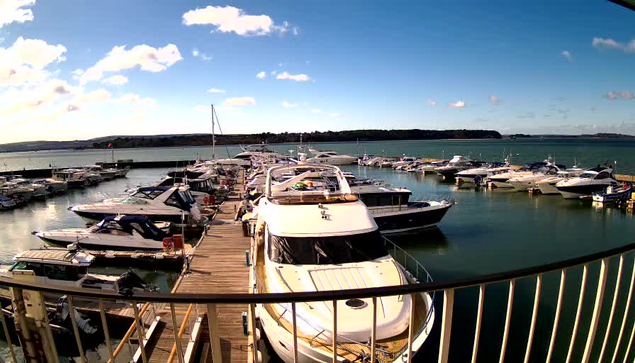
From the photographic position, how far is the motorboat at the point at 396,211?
20.8 m

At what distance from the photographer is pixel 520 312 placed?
11.8m

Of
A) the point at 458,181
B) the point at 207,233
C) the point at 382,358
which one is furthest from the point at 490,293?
the point at 458,181

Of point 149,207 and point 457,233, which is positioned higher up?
point 149,207

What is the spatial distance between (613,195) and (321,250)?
31.2 meters

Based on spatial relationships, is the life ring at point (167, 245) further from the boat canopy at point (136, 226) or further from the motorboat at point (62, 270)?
the motorboat at point (62, 270)

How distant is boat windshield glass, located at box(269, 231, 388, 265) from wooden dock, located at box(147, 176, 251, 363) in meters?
1.87

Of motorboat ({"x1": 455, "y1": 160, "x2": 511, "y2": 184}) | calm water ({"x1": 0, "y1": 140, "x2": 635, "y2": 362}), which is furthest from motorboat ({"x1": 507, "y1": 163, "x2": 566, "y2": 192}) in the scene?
motorboat ({"x1": 455, "y1": 160, "x2": 511, "y2": 184})

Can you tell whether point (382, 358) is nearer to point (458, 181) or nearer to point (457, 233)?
point (457, 233)

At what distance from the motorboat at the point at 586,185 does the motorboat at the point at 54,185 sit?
52953 mm

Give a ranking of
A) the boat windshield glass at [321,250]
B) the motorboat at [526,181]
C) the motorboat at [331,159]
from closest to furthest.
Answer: the boat windshield glass at [321,250] < the motorboat at [526,181] < the motorboat at [331,159]

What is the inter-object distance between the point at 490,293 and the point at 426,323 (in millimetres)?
8331

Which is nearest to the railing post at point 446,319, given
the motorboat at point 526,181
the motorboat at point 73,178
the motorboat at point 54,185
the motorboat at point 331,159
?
the motorboat at point 526,181

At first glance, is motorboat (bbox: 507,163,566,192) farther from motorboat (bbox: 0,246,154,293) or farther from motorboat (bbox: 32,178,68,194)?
motorboat (bbox: 32,178,68,194)

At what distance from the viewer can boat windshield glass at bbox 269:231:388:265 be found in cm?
803
